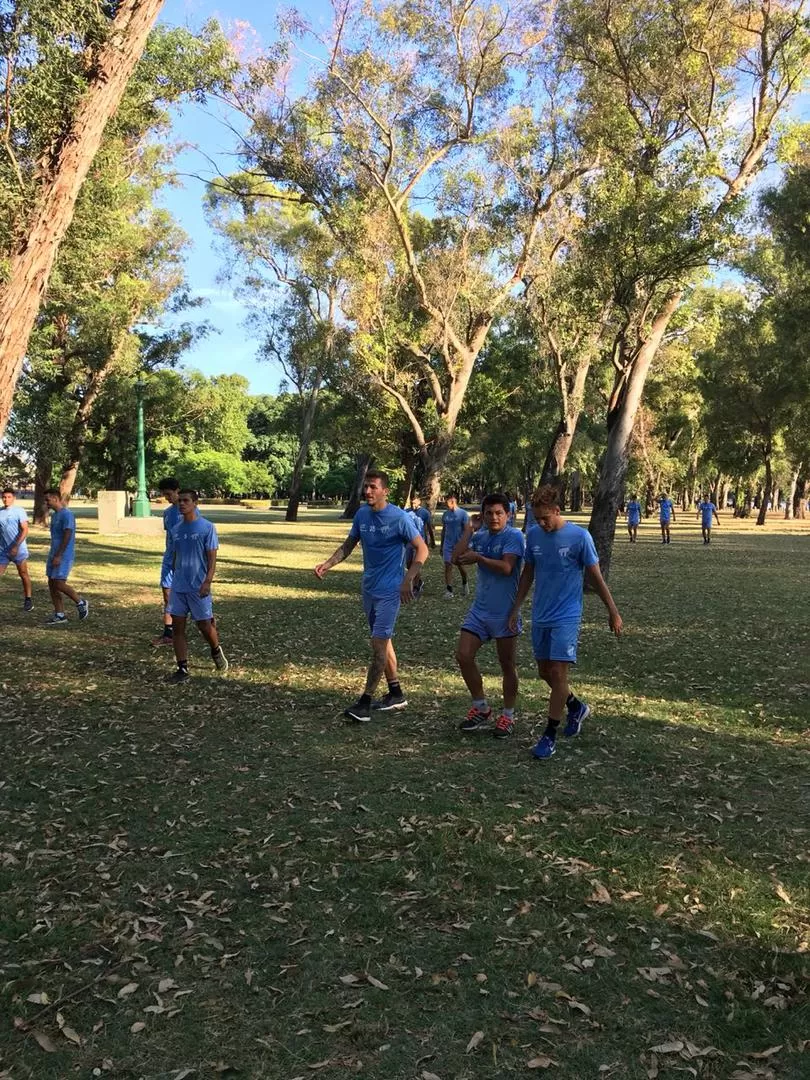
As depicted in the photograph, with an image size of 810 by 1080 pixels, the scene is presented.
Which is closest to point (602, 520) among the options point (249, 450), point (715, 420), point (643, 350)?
point (643, 350)

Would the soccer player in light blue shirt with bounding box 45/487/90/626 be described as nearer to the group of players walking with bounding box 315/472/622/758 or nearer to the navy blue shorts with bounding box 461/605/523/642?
the group of players walking with bounding box 315/472/622/758

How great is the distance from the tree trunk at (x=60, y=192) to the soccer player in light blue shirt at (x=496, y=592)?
4.44 metres

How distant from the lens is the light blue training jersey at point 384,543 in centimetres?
654

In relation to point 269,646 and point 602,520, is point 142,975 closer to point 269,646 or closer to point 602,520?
point 269,646

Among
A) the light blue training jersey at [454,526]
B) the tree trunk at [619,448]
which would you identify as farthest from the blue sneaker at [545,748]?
the tree trunk at [619,448]

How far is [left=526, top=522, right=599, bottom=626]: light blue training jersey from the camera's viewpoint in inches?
222

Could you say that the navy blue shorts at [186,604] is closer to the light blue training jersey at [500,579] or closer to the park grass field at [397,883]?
the park grass field at [397,883]

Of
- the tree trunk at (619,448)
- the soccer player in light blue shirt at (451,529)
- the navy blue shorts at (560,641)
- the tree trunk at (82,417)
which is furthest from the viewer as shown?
the tree trunk at (82,417)

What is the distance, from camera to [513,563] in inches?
240

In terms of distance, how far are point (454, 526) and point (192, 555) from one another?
768cm

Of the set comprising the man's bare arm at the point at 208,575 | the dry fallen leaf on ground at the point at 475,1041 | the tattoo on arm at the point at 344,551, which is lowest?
the dry fallen leaf on ground at the point at 475,1041

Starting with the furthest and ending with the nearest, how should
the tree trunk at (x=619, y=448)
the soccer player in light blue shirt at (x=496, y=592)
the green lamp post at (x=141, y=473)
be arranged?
the green lamp post at (x=141, y=473) < the tree trunk at (x=619, y=448) < the soccer player in light blue shirt at (x=496, y=592)

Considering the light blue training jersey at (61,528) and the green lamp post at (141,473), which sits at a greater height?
the green lamp post at (141,473)

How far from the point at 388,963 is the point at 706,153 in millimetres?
15297
